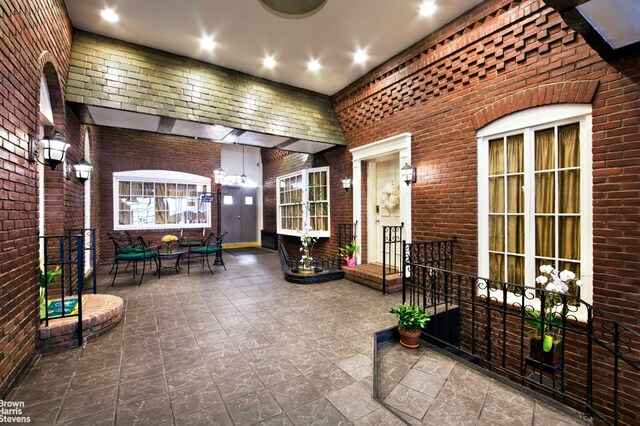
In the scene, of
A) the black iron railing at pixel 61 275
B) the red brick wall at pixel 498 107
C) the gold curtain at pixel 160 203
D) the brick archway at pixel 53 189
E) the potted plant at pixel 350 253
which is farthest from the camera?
the gold curtain at pixel 160 203

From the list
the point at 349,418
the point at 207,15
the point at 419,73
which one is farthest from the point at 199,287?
the point at 419,73

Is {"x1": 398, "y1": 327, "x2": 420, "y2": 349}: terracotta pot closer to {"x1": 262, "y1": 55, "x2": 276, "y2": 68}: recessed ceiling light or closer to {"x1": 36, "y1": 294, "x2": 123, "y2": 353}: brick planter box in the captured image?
{"x1": 36, "y1": 294, "x2": 123, "y2": 353}: brick planter box

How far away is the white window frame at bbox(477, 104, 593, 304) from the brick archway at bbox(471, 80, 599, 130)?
0.26ft

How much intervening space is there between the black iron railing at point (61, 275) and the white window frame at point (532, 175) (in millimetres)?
4719

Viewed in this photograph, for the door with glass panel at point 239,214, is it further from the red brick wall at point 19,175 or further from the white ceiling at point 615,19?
the white ceiling at point 615,19

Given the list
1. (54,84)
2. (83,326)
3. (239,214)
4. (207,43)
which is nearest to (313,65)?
(207,43)

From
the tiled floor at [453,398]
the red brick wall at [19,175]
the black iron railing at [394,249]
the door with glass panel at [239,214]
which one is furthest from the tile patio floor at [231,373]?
the door with glass panel at [239,214]

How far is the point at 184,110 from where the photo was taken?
4344 mm

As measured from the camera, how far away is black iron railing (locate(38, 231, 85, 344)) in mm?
2660

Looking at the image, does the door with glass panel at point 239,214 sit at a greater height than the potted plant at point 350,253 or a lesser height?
greater

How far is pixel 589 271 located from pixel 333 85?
16.8 feet

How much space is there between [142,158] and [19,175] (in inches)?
243

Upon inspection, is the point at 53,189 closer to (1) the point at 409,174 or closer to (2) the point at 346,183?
(2) the point at 346,183

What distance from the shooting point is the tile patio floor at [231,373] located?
1.85 meters
